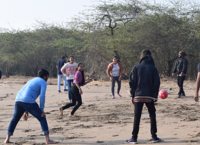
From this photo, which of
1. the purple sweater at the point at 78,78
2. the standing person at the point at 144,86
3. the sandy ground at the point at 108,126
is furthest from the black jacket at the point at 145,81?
the purple sweater at the point at 78,78

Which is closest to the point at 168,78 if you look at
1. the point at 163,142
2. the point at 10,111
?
the point at 10,111

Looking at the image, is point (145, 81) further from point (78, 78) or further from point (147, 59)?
point (78, 78)

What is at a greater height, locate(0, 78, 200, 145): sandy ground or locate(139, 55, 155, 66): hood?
locate(139, 55, 155, 66): hood

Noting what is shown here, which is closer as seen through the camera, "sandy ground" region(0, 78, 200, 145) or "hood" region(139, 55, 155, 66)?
"hood" region(139, 55, 155, 66)

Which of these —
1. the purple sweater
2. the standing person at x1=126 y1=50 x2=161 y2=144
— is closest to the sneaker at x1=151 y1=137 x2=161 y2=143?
the standing person at x1=126 y1=50 x2=161 y2=144

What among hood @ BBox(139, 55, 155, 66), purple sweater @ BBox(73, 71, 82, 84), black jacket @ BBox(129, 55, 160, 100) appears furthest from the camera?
purple sweater @ BBox(73, 71, 82, 84)

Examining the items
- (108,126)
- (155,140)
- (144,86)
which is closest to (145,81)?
(144,86)

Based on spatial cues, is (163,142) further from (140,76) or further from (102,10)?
(102,10)

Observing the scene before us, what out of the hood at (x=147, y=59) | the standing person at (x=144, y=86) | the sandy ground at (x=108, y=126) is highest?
the hood at (x=147, y=59)

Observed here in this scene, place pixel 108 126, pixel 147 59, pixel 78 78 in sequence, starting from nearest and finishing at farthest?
pixel 147 59 → pixel 108 126 → pixel 78 78

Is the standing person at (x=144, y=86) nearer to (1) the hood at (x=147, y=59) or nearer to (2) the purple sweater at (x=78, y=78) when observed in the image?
(1) the hood at (x=147, y=59)

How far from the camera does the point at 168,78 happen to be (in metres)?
18.1

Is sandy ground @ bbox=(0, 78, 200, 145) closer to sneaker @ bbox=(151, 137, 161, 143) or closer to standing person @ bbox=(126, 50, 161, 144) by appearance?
sneaker @ bbox=(151, 137, 161, 143)

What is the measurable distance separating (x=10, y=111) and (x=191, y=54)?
44.1 feet
